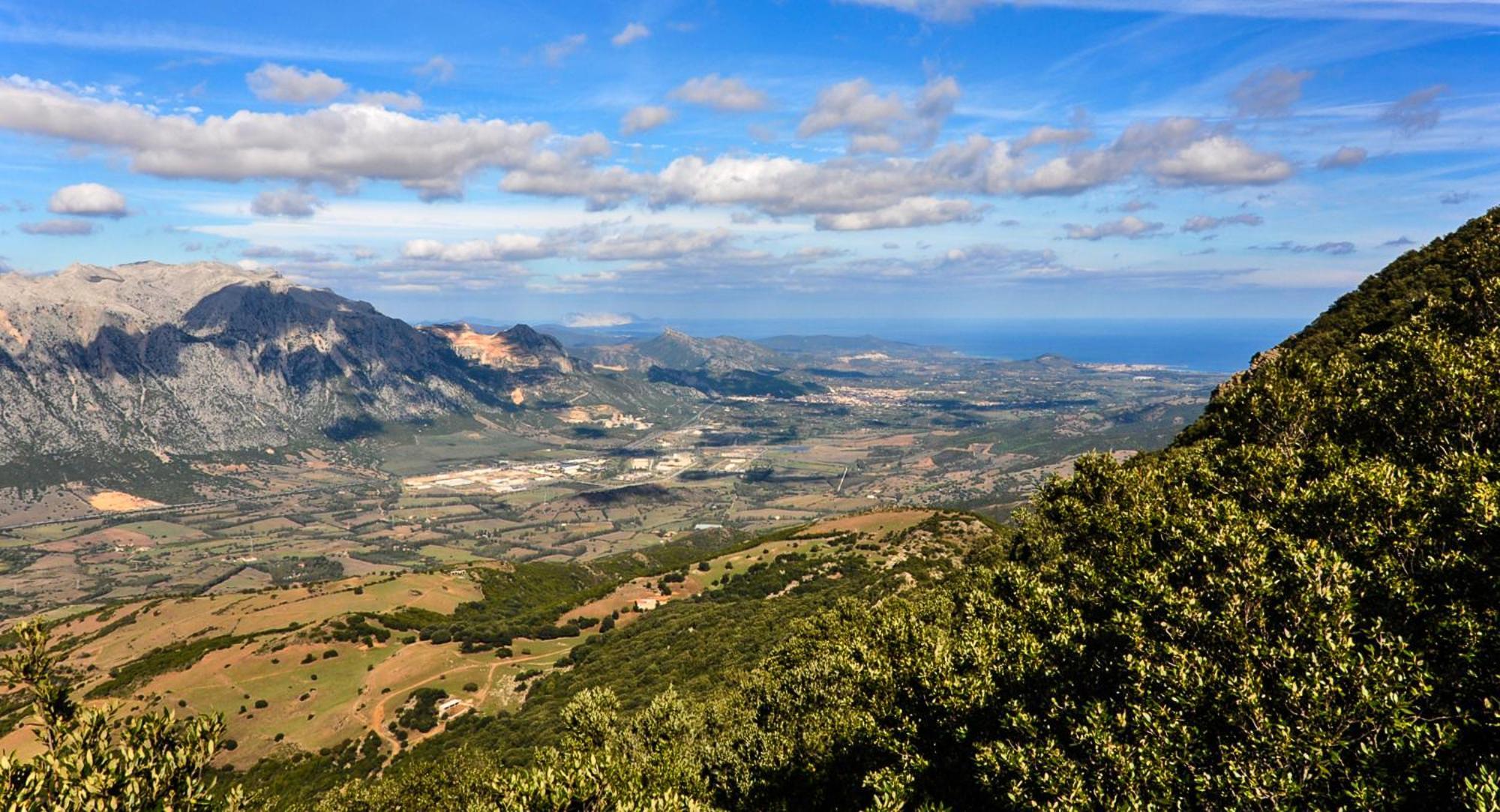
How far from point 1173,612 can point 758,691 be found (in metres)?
35.5

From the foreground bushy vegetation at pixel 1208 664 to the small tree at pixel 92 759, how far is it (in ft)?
31.4

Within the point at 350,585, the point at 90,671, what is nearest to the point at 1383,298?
the point at 350,585

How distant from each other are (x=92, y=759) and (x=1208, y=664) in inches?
1375

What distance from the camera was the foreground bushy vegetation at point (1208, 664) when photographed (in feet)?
63.0

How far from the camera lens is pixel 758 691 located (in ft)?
173

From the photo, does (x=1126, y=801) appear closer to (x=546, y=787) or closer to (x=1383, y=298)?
(x=546, y=787)

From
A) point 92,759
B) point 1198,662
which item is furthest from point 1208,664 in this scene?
point 92,759

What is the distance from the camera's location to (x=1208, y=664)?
21719 millimetres

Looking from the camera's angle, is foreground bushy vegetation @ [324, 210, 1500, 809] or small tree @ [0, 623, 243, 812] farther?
foreground bushy vegetation @ [324, 210, 1500, 809]

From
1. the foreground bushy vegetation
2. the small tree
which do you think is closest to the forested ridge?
the foreground bushy vegetation

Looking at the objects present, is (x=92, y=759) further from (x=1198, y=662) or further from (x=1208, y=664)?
(x=1208, y=664)

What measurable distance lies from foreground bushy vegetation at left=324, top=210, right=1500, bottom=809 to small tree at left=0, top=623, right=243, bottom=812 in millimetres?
9584

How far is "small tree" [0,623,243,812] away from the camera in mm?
18484

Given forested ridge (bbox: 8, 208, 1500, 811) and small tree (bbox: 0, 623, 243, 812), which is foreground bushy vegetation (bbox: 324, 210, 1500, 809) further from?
small tree (bbox: 0, 623, 243, 812)
